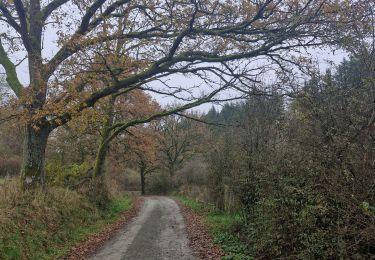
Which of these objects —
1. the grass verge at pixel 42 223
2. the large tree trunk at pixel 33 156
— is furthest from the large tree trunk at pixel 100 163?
the large tree trunk at pixel 33 156

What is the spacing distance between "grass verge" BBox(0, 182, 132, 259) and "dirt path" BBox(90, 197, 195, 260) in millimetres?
1279

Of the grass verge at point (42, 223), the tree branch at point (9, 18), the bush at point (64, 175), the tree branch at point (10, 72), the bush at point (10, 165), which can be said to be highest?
the tree branch at point (9, 18)

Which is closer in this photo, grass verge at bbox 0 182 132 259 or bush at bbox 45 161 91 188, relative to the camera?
grass verge at bbox 0 182 132 259

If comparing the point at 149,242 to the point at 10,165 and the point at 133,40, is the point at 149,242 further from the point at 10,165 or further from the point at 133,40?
the point at 10,165

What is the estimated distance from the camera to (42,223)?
12398 millimetres

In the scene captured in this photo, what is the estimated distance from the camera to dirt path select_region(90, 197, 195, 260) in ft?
35.8

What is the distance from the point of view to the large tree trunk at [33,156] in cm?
1496

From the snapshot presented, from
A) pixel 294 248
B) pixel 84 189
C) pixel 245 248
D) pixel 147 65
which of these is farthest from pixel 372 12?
pixel 84 189

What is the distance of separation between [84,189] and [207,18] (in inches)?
436

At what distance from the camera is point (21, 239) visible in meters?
10.3

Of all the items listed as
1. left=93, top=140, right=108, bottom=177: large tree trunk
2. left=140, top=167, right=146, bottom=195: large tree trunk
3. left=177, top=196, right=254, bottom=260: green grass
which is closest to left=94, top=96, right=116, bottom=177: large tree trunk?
left=93, top=140, right=108, bottom=177: large tree trunk

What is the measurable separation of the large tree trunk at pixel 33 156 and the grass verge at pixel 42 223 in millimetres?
623

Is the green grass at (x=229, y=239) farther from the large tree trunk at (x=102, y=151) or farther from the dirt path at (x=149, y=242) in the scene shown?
the large tree trunk at (x=102, y=151)

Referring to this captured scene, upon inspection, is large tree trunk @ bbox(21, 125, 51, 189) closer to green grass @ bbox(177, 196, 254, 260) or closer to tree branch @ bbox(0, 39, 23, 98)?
tree branch @ bbox(0, 39, 23, 98)
